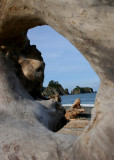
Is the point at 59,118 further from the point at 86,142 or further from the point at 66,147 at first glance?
the point at 86,142

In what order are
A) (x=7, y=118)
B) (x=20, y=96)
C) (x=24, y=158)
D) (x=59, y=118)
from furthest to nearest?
(x=59, y=118), (x=20, y=96), (x=7, y=118), (x=24, y=158)

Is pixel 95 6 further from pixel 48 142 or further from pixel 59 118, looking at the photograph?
pixel 59 118

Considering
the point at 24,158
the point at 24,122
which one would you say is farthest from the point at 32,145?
the point at 24,122

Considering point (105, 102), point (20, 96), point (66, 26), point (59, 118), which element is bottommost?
point (59, 118)

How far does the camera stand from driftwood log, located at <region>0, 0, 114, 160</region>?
51 cm

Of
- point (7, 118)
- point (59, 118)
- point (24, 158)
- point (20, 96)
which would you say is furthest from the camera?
point (59, 118)

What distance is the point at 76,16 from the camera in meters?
0.55

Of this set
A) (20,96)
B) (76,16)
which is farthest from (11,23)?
(76,16)

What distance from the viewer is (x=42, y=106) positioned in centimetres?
106

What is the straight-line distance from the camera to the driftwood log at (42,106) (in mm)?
512

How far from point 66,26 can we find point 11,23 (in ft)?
1.31

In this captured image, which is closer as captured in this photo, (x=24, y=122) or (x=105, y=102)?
(x=105, y=102)

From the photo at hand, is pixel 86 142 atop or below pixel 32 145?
atop

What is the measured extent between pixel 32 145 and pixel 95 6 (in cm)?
45
